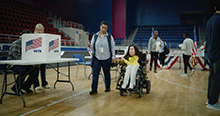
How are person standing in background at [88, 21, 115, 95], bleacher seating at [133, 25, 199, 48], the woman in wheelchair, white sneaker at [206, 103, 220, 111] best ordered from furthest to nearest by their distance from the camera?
bleacher seating at [133, 25, 199, 48] → person standing in background at [88, 21, 115, 95] → the woman in wheelchair → white sneaker at [206, 103, 220, 111]

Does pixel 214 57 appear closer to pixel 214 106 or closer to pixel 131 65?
pixel 214 106

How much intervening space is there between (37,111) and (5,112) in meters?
0.41

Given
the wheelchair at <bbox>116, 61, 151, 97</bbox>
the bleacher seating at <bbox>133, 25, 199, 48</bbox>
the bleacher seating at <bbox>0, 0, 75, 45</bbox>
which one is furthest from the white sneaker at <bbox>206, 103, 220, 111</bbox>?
the bleacher seating at <bbox>133, 25, 199, 48</bbox>

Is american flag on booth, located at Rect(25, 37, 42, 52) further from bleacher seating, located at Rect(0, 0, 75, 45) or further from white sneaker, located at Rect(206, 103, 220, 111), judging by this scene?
bleacher seating, located at Rect(0, 0, 75, 45)

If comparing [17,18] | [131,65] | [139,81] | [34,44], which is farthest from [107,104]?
[17,18]

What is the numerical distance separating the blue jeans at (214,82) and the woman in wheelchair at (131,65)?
3.83 ft

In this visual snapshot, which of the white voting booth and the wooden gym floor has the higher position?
the white voting booth

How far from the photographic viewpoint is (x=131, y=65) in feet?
10.7

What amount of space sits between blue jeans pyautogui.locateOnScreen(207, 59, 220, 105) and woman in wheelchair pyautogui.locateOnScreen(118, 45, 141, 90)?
1169mm

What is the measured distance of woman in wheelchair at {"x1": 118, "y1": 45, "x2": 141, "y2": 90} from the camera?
305cm

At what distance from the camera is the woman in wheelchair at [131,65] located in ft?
10.0

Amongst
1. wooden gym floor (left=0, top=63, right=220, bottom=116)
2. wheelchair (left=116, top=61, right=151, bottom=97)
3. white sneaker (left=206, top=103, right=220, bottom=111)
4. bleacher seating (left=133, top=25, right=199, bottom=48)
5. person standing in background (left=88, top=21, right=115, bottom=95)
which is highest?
bleacher seating (left=133, top=25, right=199, bottom=48)

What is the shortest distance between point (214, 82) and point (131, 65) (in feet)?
4.50

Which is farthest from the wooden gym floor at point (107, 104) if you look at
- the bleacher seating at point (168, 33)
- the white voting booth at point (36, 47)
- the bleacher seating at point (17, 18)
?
the bleacher seating at point (168, 33)
